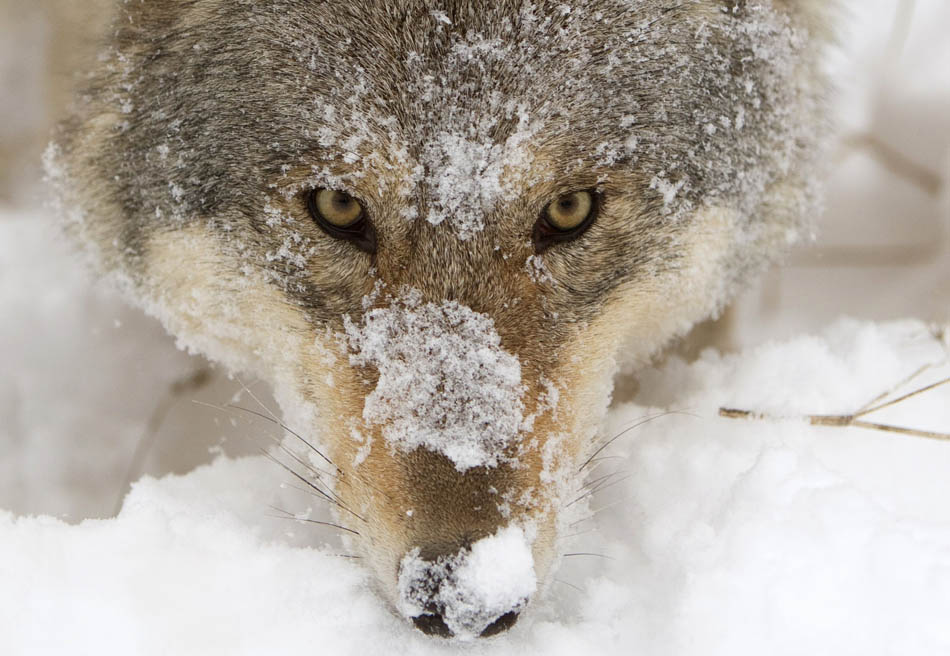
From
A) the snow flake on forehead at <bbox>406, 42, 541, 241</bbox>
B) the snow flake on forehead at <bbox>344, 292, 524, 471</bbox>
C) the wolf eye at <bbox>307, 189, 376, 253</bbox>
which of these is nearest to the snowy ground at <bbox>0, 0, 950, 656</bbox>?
the snow flake on forehead at <bbox>344, 292, 524, 471</bbox>

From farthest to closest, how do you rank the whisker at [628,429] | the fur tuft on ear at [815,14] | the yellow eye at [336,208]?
1. the fur tuft on ear at [815,14]
2. the whisker at [628,429]
3. the yellow eye at [336,208]

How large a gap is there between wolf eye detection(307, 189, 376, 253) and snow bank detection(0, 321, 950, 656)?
0.57 meters

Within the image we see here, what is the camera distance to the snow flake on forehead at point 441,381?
1.60 meters

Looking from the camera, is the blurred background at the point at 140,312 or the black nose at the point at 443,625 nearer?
the black nose at the point at 443,625

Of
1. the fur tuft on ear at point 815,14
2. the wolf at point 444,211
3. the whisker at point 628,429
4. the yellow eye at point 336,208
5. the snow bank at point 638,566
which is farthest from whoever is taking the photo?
the fur tuft on ear at point 815,14

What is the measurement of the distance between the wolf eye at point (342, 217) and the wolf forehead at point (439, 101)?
42 mm

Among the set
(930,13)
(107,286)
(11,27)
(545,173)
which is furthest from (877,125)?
(11,27)

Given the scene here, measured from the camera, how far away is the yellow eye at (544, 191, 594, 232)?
1774 millimetres

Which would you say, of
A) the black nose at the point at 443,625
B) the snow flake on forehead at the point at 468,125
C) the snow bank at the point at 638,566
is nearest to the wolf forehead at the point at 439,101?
the snow flake on forehead at the point at 468,125

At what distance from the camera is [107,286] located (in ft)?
8.09

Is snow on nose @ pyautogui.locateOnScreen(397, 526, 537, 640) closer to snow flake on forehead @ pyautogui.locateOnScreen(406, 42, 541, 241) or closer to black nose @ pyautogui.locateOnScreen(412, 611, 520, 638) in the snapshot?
black nose @ pyautogui.locateOnScreen(412, 611, 520, 638)

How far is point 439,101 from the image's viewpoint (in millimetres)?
1648

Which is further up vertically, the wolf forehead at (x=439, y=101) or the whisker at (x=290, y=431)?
the wolf forehead at (x=439, y=101)

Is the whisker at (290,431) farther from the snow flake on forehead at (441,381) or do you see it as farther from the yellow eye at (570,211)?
the yellow eye at (570,211)
